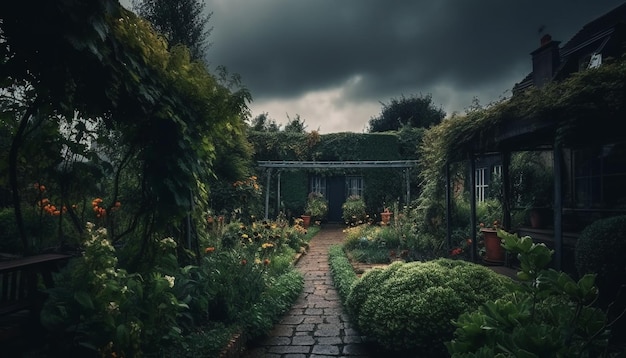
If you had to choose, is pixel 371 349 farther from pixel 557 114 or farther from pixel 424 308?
pixel 557 114

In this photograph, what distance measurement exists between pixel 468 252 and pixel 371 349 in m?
4.51

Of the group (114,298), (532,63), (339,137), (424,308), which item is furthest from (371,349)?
(339,137)

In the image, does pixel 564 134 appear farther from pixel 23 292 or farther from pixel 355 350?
pixel 23 292

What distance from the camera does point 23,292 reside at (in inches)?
137

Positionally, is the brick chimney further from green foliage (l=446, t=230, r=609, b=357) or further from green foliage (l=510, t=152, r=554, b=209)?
green foliage (l=446, t=230, r=609, b=357)

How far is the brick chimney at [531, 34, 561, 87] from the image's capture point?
9680mm

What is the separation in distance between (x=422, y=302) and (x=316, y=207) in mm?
12165

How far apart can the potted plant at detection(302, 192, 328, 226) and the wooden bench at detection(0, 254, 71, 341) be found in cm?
1173

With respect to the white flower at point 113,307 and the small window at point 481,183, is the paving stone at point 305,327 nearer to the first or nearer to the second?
the white flower at point 113,307

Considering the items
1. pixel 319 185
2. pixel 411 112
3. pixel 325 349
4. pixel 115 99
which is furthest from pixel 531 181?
pixel 411 112

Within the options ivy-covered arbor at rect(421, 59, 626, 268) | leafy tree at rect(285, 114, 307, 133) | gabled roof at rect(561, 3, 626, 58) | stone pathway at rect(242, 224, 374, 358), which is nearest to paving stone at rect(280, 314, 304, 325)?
stone pathway at rect(242, 224, 374, 358)

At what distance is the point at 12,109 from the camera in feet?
9.80

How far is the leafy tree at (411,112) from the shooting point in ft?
79.4

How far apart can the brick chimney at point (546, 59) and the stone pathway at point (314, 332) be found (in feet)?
26.1
